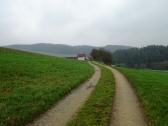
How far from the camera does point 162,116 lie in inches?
556

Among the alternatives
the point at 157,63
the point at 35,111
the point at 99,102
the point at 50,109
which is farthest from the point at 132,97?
the point at 157,63

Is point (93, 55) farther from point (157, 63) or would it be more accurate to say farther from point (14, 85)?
point (14, 85)

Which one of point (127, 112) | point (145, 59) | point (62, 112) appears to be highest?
point (145, 59)

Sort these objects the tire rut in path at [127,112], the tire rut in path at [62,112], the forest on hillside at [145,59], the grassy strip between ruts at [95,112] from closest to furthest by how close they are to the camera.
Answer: the grassy strip between ruts at [95,112], the tire rut in path at [62,112], the tire rut in path at [127,112], the forest on hillside at [145,59]

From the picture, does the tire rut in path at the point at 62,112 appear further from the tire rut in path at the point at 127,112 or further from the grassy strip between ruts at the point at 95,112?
the tire rut in path at the point at 127,112

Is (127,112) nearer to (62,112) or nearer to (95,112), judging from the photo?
(95,112)

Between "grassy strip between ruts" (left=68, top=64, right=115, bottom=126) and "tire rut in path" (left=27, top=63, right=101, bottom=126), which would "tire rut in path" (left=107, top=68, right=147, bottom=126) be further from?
"tire rut in path" (left=27, top=63, right=101, bottom=126)

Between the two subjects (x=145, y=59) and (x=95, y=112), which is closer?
(x=95, y=112)

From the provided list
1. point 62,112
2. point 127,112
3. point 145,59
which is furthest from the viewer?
point 145,59

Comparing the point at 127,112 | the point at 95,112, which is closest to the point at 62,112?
the point at 95,112

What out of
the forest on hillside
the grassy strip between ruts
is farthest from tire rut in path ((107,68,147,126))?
the forest on hillside

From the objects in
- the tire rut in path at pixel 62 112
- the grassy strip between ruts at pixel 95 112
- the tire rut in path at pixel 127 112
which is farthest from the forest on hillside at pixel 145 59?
the grassy strip between ruts at pixel 95 112

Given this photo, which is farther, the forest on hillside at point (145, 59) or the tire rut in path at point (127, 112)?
the forest on hillside at point (145, 59)

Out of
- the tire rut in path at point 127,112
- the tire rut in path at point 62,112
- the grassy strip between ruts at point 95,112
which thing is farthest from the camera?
the tire rut in path at point 127,112
